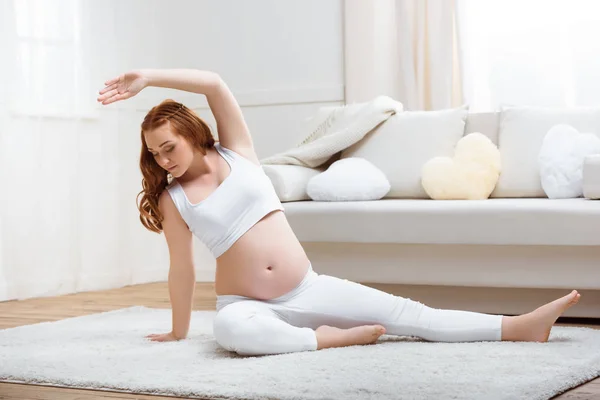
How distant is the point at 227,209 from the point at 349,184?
1.23 meters

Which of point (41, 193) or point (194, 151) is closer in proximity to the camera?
point (194, 151)

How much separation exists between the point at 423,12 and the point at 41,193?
80.6 inches

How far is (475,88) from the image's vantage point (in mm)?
4438

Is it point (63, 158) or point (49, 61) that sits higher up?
point (49, 61)

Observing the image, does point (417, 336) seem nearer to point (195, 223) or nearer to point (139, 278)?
point (195, 223)

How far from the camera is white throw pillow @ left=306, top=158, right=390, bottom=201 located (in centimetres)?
351

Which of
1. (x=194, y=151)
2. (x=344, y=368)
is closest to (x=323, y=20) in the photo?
(x=194, y=151)

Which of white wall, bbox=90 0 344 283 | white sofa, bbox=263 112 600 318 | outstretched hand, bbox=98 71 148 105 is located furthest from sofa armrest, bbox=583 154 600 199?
white wall, bbox=90 0 344 283

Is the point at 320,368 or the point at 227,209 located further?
the point at 227,209

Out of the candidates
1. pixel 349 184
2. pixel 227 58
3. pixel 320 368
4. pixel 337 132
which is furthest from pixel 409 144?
pixel 320 368

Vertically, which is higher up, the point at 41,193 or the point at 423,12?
the point at 423,12

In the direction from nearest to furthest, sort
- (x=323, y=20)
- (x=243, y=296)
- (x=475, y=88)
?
(x=243, y=296) < (x=475, y=88) < (x=323, y=20)

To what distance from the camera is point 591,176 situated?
3.05m

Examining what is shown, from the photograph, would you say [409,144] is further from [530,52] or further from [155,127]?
[155,127]
